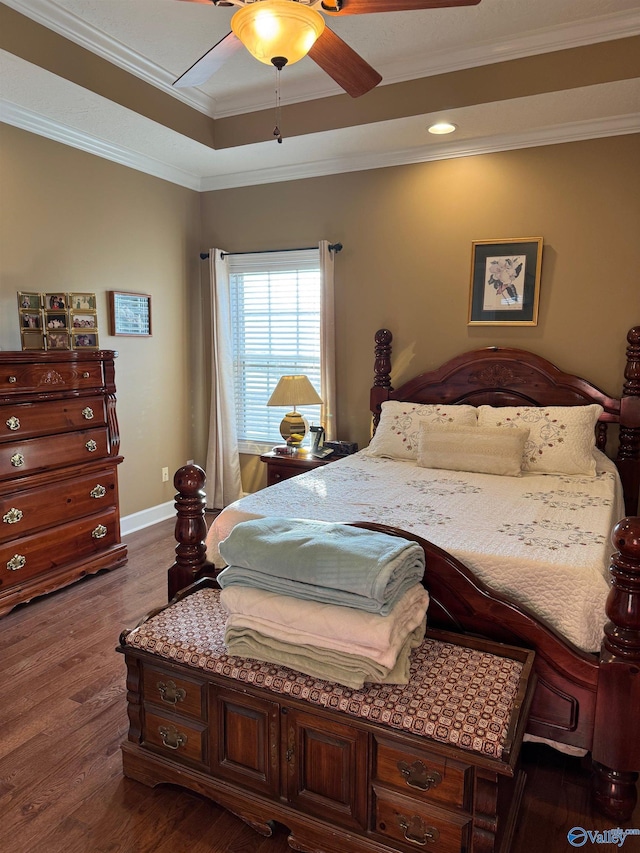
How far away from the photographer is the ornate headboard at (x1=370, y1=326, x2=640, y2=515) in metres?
3.42

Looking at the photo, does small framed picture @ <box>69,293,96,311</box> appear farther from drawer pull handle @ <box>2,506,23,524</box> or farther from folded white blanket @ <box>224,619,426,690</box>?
folded white blanket @ <box>224,619,426,690</box>

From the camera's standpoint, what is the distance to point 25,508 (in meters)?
3.16

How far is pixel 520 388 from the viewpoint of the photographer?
146 inches

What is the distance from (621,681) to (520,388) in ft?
7.51

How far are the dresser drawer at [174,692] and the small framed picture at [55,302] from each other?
2315 millimetres

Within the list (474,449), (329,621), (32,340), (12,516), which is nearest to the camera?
(329,621)

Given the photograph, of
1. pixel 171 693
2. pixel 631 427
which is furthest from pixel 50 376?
pixel 631 427

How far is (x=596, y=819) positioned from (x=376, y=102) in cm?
353

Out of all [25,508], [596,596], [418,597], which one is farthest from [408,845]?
[25,508]

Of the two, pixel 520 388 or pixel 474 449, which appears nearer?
pixel 474 449

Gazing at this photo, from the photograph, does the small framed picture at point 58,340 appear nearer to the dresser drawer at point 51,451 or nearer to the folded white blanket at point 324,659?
the dresser drawer at point 51,451

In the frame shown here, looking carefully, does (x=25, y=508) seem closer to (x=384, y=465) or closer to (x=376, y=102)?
(x=384, y=465)

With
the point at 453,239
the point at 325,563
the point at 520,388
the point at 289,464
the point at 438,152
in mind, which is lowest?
the point at 289,464

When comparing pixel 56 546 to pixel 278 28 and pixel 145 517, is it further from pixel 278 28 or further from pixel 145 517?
pixel 278 28
